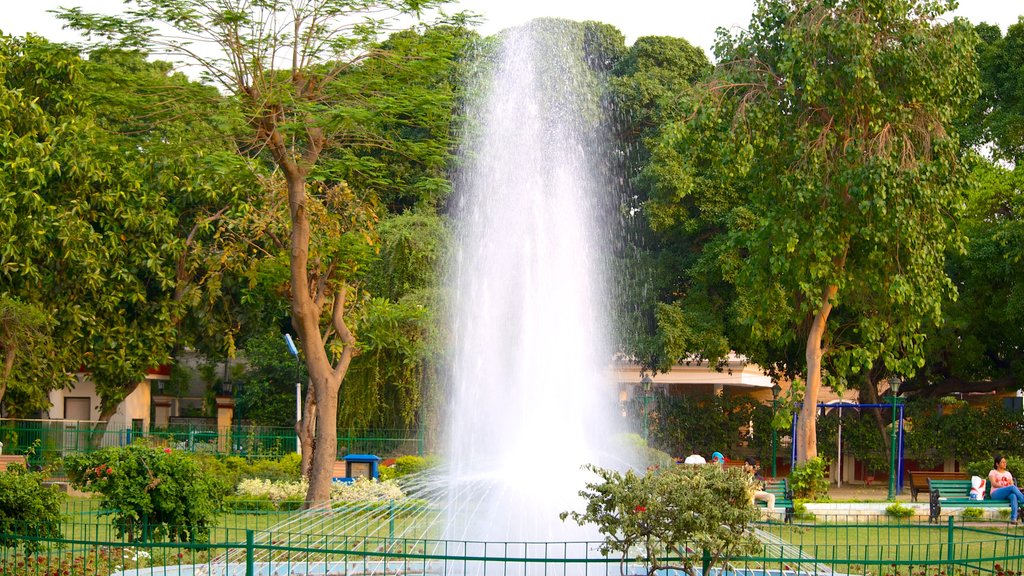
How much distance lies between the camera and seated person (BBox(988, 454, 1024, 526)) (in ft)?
77.6

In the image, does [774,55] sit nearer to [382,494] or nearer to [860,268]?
[860,268]

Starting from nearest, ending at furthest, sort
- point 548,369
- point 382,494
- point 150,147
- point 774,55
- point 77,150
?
1. point 548,369
2. point 382,494
3. point 150,147
4. point 774,55
5. point 77,150

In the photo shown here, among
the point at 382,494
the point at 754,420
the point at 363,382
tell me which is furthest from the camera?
the point at 754,420

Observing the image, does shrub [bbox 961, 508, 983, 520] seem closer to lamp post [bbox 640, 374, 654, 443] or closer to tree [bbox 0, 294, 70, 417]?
lamp post [bbox 640, 374, 654, 443]

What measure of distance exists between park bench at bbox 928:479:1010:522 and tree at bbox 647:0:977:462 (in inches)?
133

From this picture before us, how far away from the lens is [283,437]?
35.3m

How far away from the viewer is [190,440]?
35.1 metres

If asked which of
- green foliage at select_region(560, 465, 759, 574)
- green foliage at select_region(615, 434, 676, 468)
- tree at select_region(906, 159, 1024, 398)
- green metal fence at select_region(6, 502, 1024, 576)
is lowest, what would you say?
green foliage at select_region(615, 434, 676, 468)

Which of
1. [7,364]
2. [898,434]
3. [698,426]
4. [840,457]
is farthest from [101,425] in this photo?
[898,434]

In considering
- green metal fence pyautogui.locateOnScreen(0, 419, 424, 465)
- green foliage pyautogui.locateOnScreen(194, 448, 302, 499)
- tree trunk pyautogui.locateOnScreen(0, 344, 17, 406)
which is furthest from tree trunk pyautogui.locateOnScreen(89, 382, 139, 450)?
green foliage pyautogui.locateOnScreen(194, 448, 302, 499)

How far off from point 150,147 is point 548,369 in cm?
1007

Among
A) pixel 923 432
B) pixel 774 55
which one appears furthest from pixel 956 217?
pixel 923 432

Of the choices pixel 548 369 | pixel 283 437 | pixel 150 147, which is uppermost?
pixel 150 147

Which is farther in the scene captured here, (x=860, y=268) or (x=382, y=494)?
(x=860, y=268)
